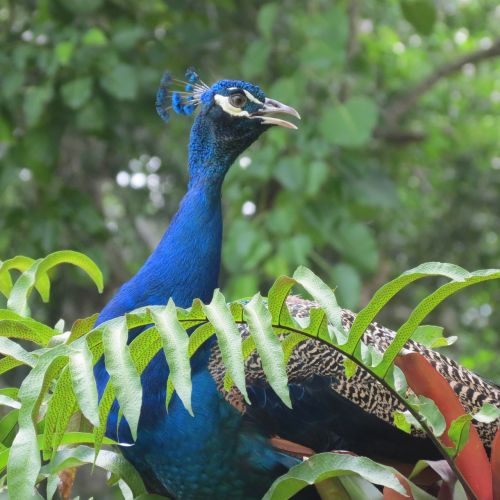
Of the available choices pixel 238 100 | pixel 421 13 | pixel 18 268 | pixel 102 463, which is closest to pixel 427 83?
pixel 421 13

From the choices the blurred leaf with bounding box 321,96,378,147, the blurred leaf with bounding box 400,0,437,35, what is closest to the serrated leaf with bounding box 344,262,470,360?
the blurred leaf with bounding box 321,96,378,147

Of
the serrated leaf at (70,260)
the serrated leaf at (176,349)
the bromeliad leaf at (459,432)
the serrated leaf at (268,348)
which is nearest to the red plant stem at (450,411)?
the bromeliad leaf at (459,432)

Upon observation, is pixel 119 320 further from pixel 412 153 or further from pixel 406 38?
pixel 406 38

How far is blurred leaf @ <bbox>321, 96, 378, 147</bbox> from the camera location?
165 inches

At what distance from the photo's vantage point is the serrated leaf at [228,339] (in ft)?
4.37

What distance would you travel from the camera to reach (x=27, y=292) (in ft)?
6.35

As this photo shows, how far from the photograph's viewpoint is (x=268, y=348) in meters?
1.38

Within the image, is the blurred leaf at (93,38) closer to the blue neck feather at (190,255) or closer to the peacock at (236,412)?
the blue neck feather at (190,255)

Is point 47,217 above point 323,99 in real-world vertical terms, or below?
below

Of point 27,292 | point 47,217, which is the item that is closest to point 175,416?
point 27,292

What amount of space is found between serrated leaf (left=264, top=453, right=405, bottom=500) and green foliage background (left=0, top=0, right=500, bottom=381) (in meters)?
2.40

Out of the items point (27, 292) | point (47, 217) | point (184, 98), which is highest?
point (184, 98)

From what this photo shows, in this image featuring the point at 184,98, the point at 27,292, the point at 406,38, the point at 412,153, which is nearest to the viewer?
the point at 27,292

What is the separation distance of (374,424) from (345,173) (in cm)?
252
